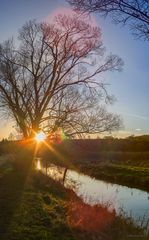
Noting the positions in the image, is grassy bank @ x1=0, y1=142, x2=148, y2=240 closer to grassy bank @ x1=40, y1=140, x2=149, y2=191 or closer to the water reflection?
the water reflection

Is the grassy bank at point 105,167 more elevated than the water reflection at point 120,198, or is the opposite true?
the grassy bank at point 105,167

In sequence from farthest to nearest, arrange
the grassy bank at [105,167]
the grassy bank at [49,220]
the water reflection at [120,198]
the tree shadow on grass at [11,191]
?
the grassy bank at [105,167], the water reflection at [120,198], the tree shadow on grass at [11,191], the grassy bank at [49,220]

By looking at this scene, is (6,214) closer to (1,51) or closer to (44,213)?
(44,213)

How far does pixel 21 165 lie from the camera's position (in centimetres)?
2294

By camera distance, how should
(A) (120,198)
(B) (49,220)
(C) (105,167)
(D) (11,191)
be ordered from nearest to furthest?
(B) (49,220)
(D) (11,191)
(A) (120,198)
(C) (105,167)

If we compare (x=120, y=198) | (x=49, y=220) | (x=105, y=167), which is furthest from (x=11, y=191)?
(x=105, y=167)

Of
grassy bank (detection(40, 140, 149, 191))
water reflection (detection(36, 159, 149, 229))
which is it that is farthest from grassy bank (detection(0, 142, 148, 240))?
grassy bank (detection(40, 140, 149, 191))

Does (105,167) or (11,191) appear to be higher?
(105,167)

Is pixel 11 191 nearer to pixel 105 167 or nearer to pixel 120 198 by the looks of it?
pixel 120 198

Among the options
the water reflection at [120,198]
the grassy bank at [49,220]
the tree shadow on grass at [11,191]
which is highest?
the tree shadow on grass at [11,191]

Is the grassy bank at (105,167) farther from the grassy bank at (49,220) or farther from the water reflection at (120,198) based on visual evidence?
the grassy bank at (49,220)

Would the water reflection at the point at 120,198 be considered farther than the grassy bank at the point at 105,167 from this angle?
No

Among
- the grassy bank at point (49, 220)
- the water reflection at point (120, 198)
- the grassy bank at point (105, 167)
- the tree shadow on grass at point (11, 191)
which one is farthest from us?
the grassy bank at point (105, 167)

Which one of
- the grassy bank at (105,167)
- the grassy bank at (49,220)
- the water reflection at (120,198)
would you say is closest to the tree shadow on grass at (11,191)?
the grassy bank at (49,220)
